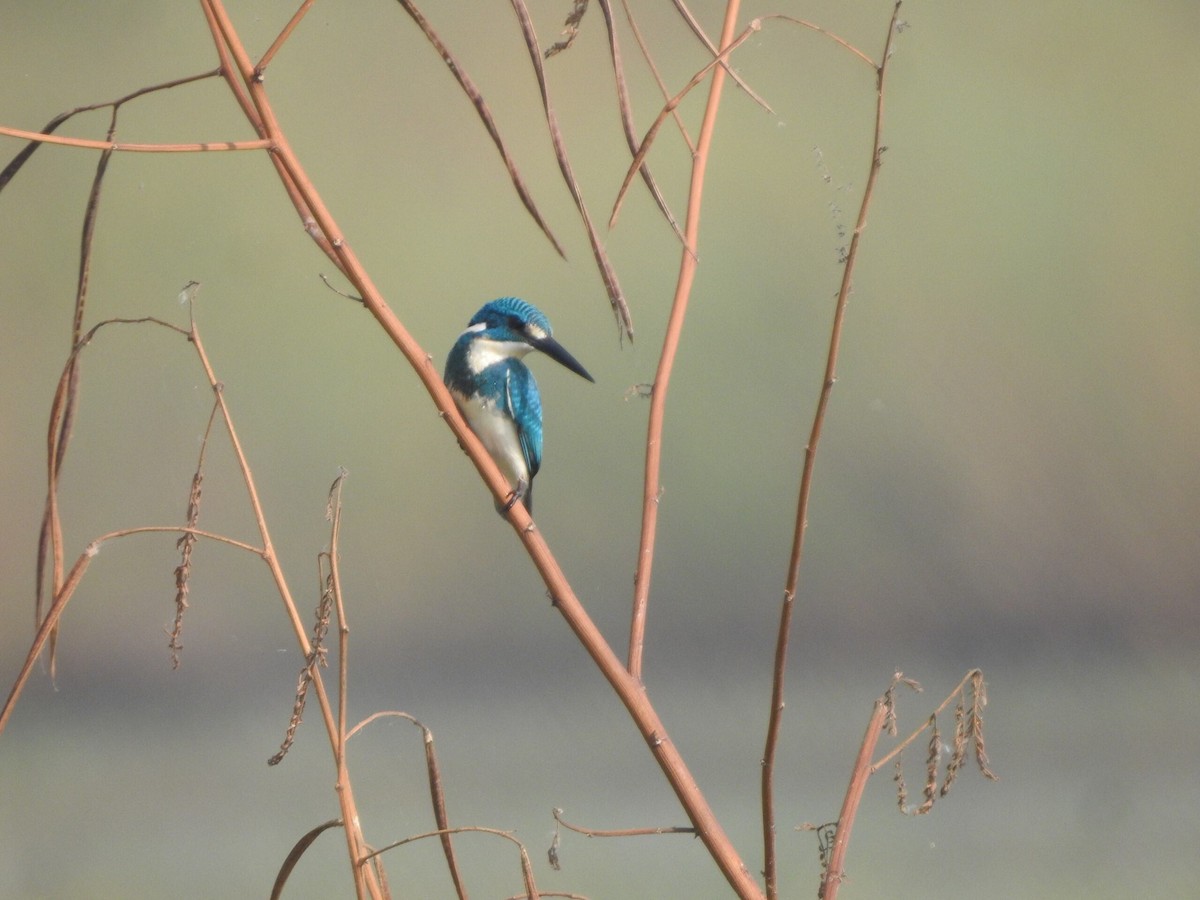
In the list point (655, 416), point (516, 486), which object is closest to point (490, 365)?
point (516, 486)

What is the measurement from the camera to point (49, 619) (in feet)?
1.39

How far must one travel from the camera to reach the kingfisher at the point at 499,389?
1.00 meters

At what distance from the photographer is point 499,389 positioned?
1035mm

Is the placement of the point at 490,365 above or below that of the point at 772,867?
above

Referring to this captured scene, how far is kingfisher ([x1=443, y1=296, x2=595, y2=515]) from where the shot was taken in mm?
996

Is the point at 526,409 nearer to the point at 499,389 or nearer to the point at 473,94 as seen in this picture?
the point at 499,389

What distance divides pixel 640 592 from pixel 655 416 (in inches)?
3.2

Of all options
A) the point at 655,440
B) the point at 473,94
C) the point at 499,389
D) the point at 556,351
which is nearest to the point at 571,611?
the point at 655,440

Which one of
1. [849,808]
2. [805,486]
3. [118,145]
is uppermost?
[118,145]

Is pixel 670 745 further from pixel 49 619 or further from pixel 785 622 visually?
pixel 49 619

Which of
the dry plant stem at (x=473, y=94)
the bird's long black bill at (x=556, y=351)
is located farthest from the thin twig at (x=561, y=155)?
the bird's long black bill at (x=556, y=351)

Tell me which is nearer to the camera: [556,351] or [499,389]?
[556,351]

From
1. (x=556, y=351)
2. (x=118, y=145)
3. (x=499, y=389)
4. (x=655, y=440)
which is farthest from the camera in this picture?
(x=499, y=389)

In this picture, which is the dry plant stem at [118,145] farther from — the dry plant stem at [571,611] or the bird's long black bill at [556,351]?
the bird's long black bill at [556,351]
